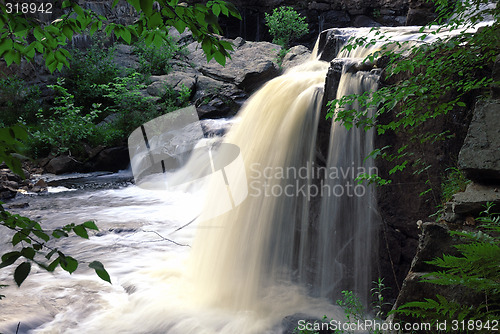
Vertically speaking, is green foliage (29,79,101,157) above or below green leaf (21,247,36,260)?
below

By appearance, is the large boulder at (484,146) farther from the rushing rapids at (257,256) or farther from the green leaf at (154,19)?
the green leaf at (154,19)

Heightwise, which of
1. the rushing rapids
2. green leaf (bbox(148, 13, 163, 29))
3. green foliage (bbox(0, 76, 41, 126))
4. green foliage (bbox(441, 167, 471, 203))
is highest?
green leaf (bbox(148, 13, 163, 29))

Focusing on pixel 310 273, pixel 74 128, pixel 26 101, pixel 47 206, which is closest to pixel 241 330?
pixel 310 273

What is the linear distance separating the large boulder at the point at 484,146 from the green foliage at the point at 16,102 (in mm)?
13031

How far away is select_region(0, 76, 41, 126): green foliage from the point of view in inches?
479

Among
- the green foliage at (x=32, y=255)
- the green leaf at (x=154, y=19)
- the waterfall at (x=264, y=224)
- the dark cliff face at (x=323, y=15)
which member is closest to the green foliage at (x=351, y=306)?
the waterfall at (x=264, y=224)

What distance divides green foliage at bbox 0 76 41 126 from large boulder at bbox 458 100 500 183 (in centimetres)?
1303

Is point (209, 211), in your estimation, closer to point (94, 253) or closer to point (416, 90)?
point (94, 253)

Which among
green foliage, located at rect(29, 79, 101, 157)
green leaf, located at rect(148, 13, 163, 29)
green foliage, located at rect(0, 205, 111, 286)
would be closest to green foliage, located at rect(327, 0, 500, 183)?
green leaf, located at rect(148, 13, 163, 29)

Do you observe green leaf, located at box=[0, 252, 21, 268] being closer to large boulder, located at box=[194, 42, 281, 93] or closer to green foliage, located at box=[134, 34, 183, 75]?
large boulder, located at box=[194, 42, 281, 93]

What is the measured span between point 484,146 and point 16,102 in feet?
45.6

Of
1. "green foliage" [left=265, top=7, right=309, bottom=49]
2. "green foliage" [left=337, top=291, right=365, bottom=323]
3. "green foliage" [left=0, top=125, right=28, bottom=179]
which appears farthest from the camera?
"green foliage" [left=265, top=7, right=309, bottom=49]

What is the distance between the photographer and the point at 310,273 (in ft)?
15.7

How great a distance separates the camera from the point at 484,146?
259 cm
